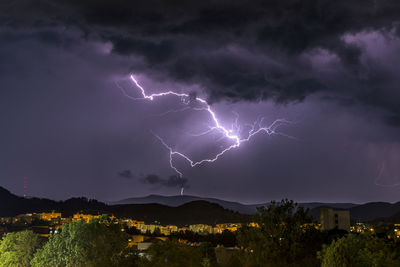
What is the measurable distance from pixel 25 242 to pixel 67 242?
373 cm

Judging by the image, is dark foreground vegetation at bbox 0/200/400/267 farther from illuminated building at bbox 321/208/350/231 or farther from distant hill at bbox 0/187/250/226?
distant hill at bbox 0/187/250/226

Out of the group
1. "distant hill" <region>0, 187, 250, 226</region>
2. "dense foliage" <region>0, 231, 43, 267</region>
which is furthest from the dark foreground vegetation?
"distant hill" <region>0, 187, 250, 226</region>

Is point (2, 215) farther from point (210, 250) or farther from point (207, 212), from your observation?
point (210, 250)

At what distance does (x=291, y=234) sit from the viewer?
1652 cm

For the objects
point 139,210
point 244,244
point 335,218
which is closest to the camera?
point 244,244

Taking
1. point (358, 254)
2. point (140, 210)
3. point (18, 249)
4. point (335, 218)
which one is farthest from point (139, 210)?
point (358, 254)

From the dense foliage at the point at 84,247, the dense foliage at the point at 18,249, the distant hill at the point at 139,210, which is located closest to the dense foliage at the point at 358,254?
the dense foliage at the point at 84,247

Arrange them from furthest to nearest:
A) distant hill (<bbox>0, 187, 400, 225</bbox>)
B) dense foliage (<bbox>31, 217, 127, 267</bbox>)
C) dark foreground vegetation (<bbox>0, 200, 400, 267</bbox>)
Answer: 1. distant hill (<bbox>0, 187, 400, 225</bbox>)
2. dense foliage (<bbox>31, 217, 127, 267</bbox>)
3. dark foreground vegetation (<bbox>0, 200, 400, 267</bbox>)

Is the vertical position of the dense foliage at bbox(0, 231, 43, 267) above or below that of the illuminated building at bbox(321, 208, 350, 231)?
below

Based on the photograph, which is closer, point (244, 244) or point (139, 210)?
point (244, 244)

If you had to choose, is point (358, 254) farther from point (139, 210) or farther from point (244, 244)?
point (139, 210)

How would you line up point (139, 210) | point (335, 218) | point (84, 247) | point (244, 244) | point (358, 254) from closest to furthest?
point (358, 254), point (84, 247), point (244, 244), point (335, 218), point (139, 210)

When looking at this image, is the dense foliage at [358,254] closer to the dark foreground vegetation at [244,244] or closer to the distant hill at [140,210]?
the dark foreground vegetation at [244,244]

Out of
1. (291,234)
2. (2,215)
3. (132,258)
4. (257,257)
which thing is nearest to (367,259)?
(291,234)
